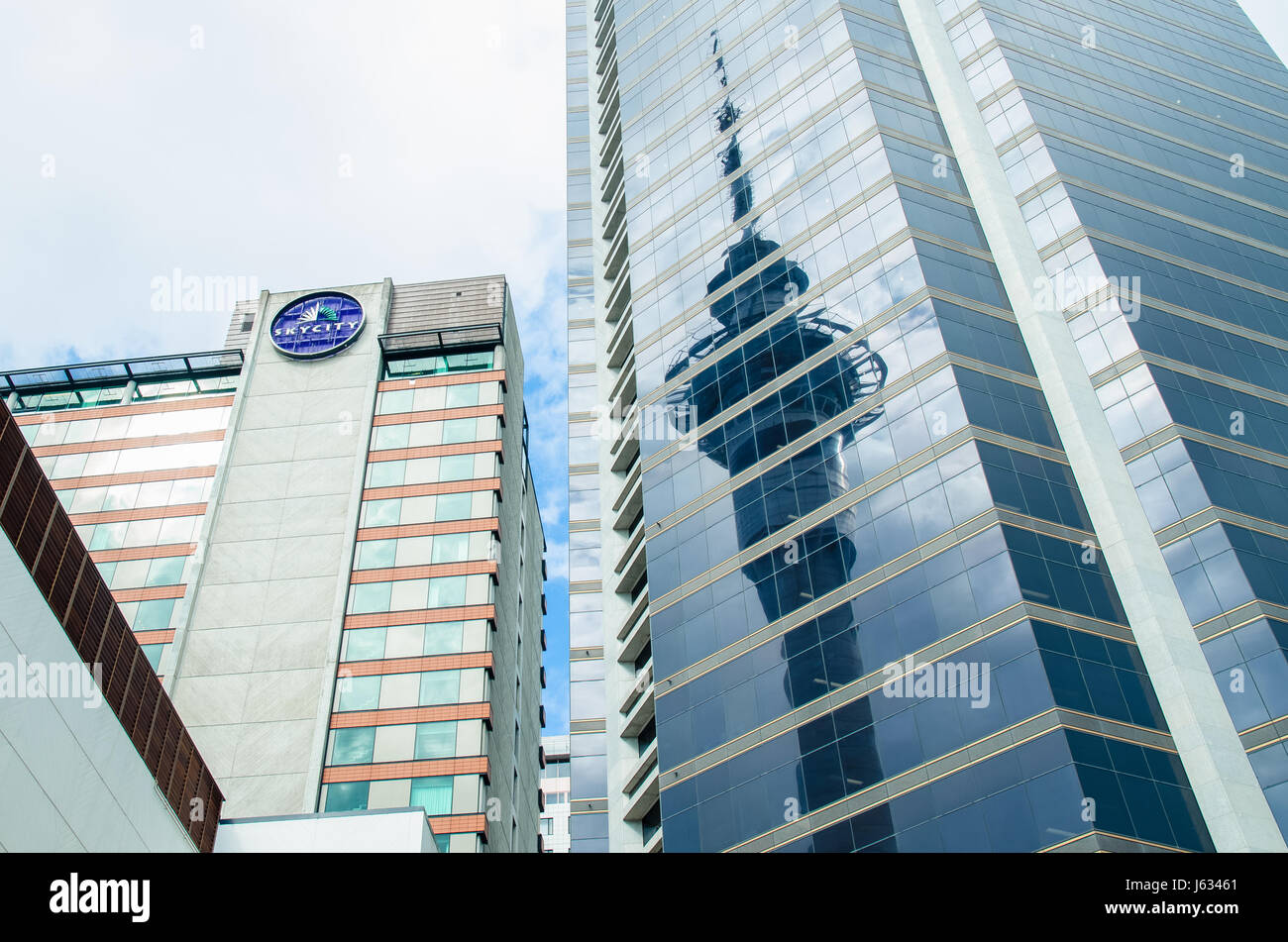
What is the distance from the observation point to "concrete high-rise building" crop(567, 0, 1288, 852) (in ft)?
139

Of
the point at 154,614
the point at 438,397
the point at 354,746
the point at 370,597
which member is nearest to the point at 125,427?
the point at 154,614

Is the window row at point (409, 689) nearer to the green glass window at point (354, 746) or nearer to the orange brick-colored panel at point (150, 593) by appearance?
the green glass window at point (354, 746)

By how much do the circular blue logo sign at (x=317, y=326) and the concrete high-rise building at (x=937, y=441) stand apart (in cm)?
1567

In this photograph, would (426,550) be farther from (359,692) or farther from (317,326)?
(317,326)

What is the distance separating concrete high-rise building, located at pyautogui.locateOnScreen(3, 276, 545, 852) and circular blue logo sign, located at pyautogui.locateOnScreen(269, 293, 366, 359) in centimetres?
14

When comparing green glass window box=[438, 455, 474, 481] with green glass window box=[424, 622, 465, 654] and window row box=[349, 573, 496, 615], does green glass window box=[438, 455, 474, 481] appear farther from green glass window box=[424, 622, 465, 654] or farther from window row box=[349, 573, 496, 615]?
green glass window box=[424, 622, 465, 654]

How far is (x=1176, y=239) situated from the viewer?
62188mm

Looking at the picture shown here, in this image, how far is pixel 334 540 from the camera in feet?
223

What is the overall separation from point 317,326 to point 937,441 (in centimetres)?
4756

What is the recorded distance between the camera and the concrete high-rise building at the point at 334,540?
196 feet

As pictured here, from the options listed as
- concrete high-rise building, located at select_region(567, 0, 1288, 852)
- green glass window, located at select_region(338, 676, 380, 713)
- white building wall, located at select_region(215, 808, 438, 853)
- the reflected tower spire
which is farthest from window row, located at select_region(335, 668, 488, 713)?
white building wall, located at select_region(215, 808, 438, 853)
